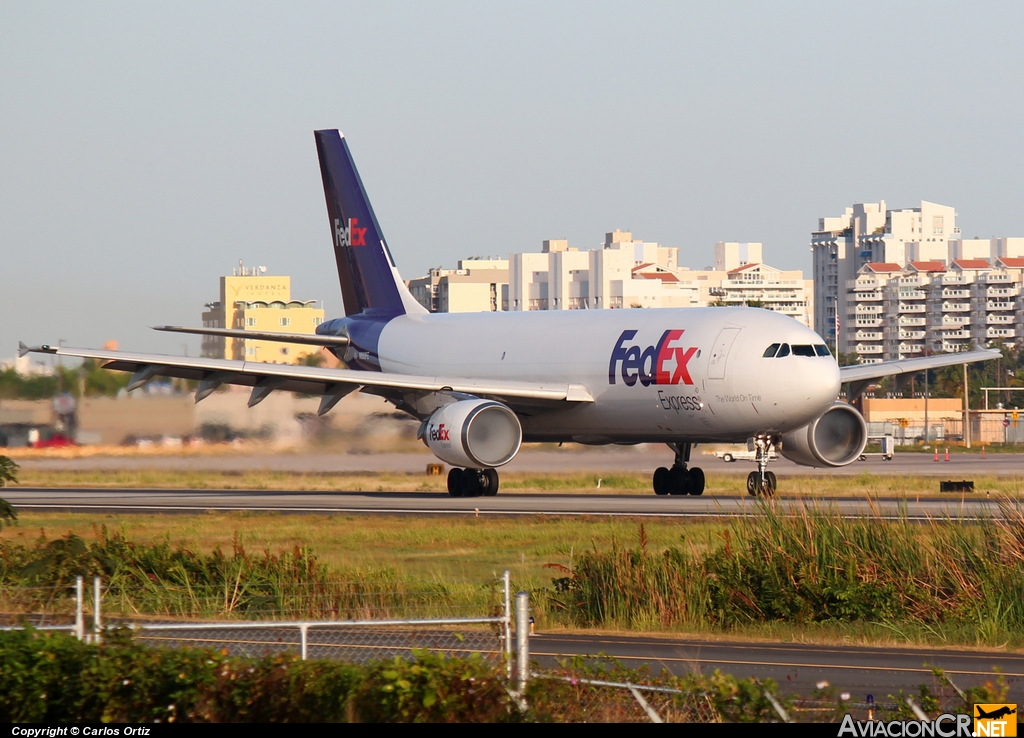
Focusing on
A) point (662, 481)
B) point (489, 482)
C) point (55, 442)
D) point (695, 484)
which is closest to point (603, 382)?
point (662, 481)

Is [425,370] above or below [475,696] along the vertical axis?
above

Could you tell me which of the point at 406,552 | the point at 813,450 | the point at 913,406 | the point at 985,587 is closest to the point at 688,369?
the point at 813,450

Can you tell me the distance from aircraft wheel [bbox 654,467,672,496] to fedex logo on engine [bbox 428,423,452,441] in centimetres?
582

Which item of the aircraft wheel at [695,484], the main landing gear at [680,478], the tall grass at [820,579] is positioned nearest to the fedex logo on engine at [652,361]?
the main landing gear at [680,478]

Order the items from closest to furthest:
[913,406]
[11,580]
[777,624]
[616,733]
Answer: [616,733] → [777,624] → [11,580] → [913,406]

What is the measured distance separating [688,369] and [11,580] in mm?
18486

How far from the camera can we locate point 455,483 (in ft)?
124

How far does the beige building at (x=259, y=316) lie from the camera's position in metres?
49.8

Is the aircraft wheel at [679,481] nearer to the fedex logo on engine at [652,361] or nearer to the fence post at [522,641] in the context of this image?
the fedex logo on engine at [652,361]

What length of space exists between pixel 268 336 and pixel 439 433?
837 cm

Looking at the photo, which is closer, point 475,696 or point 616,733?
point 616,733

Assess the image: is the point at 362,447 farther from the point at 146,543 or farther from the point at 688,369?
the point at 146,543

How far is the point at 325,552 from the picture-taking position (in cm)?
2392

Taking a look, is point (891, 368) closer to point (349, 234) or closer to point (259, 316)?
point (349, 234)
